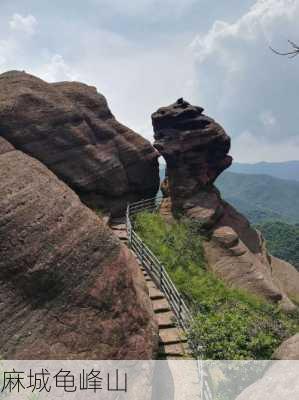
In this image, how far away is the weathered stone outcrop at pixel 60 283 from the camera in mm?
12352

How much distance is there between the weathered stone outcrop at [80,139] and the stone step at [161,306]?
30.8 ft

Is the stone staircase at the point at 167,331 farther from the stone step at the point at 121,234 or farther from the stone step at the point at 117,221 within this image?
the stone step at the point at 117,221

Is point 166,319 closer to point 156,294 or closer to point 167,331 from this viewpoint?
point 167,331

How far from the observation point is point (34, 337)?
12125mm

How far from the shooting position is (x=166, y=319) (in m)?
17.8

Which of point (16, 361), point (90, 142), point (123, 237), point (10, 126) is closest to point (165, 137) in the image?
point (90, 142)

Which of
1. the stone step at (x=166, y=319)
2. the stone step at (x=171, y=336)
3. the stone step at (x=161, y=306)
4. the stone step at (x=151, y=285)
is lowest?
the stone step at (x=171, y=336)

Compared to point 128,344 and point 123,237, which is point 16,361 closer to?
point 128,344

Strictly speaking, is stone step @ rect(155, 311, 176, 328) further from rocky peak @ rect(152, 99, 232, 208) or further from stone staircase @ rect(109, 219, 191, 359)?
rocky peak @ rect(152, 99, 232, 208)

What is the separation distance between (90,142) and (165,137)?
7119 millimetres

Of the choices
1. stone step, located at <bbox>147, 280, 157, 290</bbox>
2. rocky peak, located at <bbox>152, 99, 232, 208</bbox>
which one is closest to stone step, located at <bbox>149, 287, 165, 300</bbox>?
stone step, located at <bbox>147, 280, 157, 290</bbox>

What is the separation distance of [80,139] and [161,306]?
1191 centimetres

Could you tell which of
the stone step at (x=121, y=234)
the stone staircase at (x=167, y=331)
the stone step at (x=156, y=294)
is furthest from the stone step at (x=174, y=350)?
the stone step at (x=121, y=234)

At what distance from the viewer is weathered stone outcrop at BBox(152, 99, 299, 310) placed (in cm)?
2897
